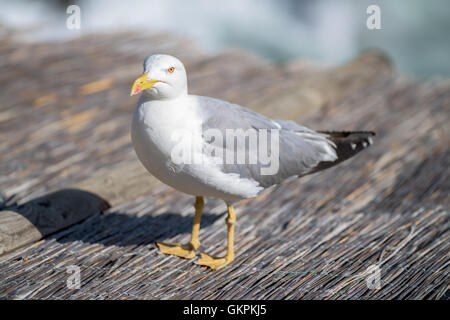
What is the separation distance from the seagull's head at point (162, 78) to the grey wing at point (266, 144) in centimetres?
17

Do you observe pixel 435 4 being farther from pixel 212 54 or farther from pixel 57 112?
pixel 57 112

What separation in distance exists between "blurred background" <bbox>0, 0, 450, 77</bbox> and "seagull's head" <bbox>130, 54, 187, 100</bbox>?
30.0 feet

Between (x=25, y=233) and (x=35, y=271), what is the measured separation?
299 millimetres

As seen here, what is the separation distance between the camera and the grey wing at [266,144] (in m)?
2.59

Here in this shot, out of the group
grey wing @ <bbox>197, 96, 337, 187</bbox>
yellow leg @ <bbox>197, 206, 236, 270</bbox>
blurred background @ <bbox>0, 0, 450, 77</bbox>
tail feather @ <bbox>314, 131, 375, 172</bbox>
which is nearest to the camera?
grey wing @ <bbox>197, 96, 337, 187</bbox>

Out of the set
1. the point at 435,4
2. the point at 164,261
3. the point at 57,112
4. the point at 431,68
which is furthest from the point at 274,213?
the point at 435,4

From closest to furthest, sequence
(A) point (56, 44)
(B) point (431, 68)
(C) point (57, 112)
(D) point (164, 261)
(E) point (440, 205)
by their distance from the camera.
→ (D) point (164, 261) → (E) point (440, 205) → (C) point (57, 112) → (A) point (56, 44) → (B) point (431, 68)

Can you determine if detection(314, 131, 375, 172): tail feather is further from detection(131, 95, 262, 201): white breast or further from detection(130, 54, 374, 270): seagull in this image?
detection(131, 95, 262, 201): white breast

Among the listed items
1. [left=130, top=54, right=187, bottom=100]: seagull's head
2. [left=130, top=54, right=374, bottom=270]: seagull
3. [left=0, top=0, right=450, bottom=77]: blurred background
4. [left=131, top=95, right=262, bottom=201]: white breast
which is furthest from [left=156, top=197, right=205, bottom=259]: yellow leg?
[left=0, top=0, right=450, bottom=77]: blurred background

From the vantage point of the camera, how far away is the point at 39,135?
4230mm

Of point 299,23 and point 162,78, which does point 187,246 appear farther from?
point 299,23

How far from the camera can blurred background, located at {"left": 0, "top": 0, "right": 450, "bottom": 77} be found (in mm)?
11945

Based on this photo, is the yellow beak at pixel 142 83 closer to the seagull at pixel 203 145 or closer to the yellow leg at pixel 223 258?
the seagull at pixel 203 145

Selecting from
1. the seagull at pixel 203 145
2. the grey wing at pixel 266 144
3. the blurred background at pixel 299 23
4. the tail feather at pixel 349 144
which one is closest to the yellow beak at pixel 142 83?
the seagull at pixel 203 145
